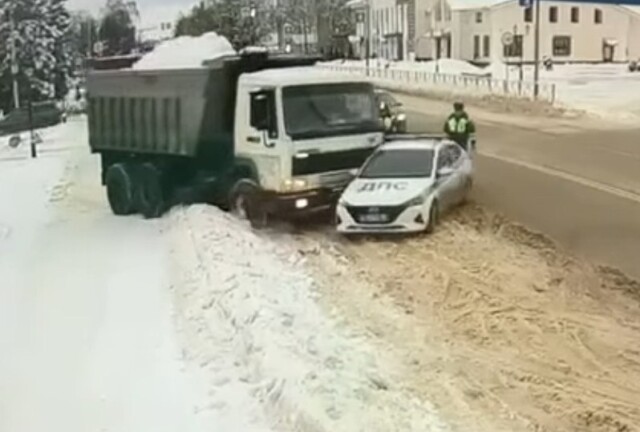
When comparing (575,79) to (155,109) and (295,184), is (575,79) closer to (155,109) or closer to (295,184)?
(295,184)

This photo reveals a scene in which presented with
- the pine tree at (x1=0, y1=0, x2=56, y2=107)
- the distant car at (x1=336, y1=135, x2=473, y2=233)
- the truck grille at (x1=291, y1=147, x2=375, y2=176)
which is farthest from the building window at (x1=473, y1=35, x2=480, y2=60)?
the pine tree at (x1=0, y1=0, x2=56, y2=107)

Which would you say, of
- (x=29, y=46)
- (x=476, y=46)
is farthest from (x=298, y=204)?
(x=29, y=46)

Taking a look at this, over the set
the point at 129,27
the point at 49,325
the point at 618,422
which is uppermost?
the point at 129,27

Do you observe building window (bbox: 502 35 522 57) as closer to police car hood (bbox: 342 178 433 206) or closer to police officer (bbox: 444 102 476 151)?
police officer (bbox: 444 102 476 151)

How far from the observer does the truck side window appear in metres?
2.50

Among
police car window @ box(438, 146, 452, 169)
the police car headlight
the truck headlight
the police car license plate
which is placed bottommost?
the police car license plate

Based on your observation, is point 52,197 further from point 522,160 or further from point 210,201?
point 522,160

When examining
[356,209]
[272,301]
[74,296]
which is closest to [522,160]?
[356,209]

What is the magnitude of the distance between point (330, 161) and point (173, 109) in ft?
1.22

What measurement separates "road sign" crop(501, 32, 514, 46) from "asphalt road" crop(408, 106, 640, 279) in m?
0.19

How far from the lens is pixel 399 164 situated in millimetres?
2594

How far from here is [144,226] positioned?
2.48 meters

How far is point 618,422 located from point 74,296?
3.72 feet

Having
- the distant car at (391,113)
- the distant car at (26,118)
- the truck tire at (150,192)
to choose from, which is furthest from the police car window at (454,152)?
the distant car at (26,118)
